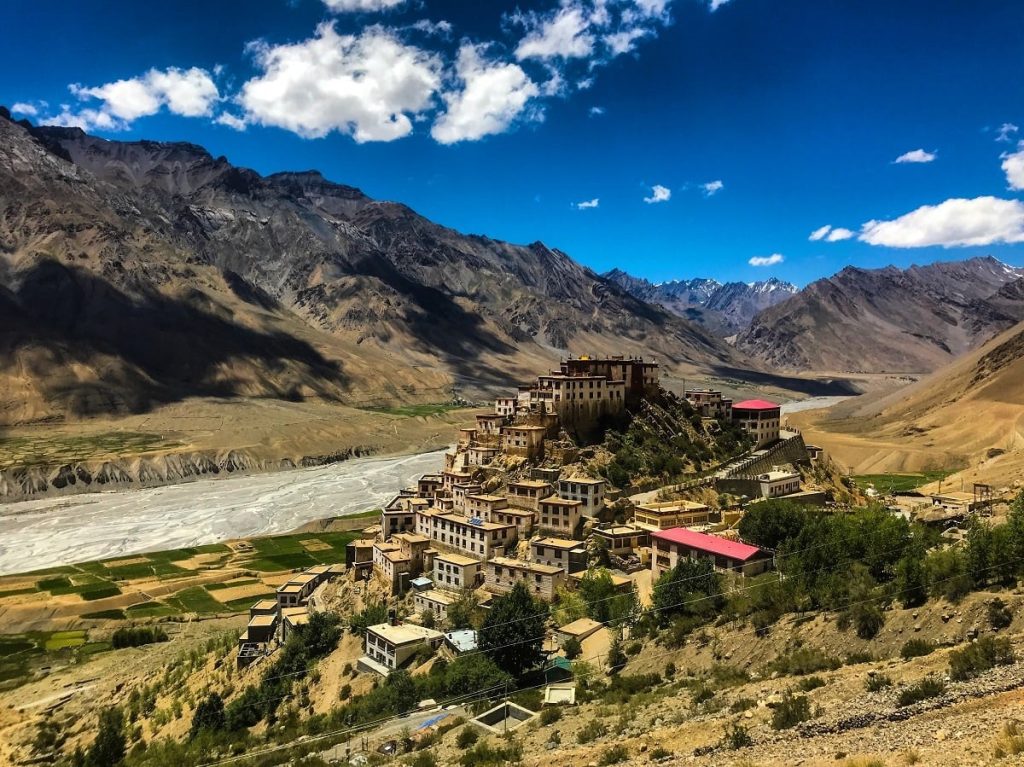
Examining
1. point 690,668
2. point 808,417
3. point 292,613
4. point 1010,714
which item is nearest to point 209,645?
point 292,613

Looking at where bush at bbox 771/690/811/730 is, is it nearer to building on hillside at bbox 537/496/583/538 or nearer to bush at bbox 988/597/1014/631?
bush at bbox 988/597/1014/631

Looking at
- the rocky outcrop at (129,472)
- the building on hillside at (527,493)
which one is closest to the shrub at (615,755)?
the building on hillside at (527,493)

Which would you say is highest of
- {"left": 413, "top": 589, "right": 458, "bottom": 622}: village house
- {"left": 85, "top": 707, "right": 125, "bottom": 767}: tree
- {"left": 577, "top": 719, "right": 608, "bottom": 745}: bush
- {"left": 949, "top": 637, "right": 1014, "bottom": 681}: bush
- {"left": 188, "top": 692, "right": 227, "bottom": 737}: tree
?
{"left": 949, "top": 637, "right": 1014, "bottom": 681}: bush

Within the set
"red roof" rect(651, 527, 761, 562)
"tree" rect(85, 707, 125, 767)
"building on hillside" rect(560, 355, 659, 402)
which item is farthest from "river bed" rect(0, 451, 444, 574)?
"red roof" rect(651, 527, 761, 562)

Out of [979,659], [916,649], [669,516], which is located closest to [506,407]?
[669,516]

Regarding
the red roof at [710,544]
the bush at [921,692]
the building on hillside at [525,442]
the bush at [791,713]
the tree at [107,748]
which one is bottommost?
the tree at [107,748]

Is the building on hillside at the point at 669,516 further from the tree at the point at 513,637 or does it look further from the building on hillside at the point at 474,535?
the tree at the point at 513,637

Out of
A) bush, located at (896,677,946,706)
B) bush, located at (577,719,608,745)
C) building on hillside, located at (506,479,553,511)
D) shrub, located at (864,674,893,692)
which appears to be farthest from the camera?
building on hillside, located at (506,479,553,511)
